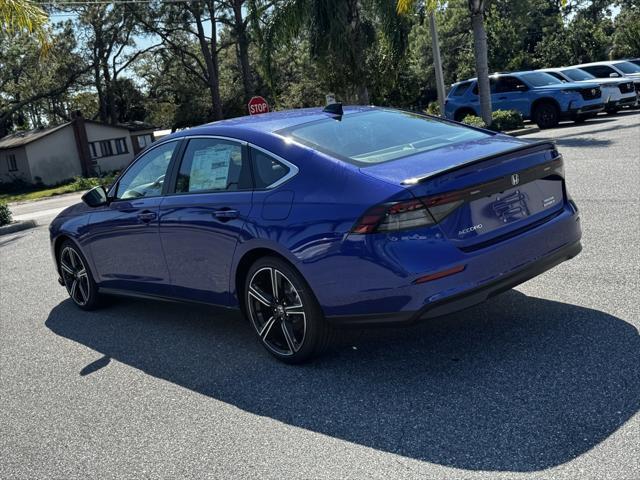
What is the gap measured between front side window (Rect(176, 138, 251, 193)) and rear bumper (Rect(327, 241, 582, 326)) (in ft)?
4.20

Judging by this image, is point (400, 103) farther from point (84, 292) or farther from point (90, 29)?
point (84, 292)

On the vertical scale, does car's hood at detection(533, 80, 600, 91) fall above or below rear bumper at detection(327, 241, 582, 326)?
above

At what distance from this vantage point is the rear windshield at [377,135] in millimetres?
4691

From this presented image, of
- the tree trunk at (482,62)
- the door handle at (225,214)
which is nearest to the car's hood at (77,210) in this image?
the door handle at (225,214)

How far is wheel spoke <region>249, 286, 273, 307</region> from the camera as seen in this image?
4828mm

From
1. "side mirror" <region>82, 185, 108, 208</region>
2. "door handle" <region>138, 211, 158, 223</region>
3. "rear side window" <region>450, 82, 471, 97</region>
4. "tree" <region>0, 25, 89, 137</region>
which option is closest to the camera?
"door handle" <region>138, 211, 158, 223</region>

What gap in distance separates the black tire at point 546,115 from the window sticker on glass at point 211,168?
17596mm

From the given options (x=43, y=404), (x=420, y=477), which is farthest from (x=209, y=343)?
(x=420, y=477)

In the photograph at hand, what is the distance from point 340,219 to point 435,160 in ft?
2.34

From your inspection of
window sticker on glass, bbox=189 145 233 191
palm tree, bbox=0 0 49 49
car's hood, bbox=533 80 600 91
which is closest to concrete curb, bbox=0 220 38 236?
palm tree, bbox=0 0 49 49

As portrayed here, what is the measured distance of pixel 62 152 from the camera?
4847 cm

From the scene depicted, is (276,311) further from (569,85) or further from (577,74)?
(577,74)

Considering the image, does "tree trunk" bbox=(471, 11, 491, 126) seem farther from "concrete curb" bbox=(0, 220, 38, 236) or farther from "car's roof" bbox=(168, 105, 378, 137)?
"car's roof" bbox=(168, 105, 378, 137)

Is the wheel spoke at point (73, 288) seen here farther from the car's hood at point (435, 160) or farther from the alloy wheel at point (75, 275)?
the car's hood at point (435, 160)
